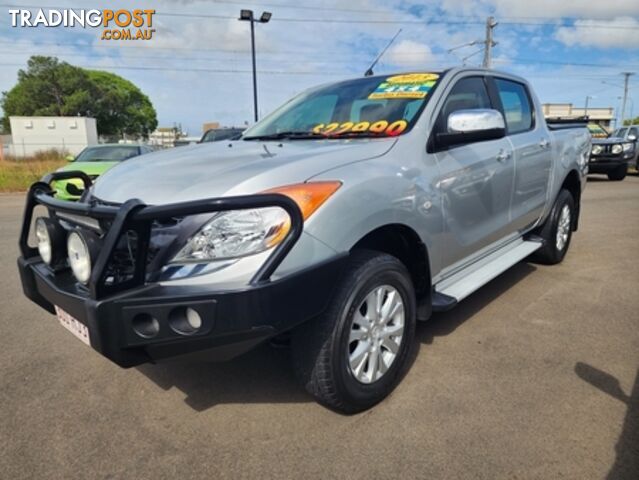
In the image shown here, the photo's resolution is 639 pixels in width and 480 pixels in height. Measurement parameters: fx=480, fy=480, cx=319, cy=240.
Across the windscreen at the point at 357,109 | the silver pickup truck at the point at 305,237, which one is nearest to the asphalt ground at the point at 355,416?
the silver pickup truck at the point at 305,237

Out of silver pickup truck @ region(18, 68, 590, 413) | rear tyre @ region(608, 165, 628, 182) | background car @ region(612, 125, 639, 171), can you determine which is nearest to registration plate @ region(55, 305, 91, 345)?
silver pickup truck @ region(18, 68, 590, 413)

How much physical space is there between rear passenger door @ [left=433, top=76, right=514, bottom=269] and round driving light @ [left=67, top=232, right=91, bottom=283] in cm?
185

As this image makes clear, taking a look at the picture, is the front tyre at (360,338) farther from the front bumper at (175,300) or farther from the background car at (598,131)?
the background car at (598,131)

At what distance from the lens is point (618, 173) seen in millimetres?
14469

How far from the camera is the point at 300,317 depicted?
1932 mm

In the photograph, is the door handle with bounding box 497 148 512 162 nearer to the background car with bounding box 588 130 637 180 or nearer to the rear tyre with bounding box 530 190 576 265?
the rear tyre with bounding box 530 190 576 265

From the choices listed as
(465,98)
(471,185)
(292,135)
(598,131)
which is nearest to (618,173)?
(598,131)

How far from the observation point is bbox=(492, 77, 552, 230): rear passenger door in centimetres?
376

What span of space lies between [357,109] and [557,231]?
8.80 ft

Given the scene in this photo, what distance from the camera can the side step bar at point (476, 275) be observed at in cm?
285

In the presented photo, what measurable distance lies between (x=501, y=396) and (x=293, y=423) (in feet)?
3.59

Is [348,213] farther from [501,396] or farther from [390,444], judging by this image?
[501,396]

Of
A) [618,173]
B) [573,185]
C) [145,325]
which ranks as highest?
[573,185]

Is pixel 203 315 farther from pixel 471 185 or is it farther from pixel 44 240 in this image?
pixel 471 185
